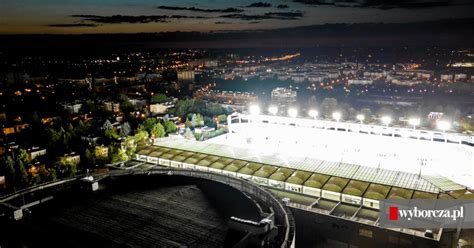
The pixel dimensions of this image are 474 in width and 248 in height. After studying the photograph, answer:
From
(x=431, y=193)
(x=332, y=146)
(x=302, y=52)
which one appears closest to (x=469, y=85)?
(x=332, y=146)

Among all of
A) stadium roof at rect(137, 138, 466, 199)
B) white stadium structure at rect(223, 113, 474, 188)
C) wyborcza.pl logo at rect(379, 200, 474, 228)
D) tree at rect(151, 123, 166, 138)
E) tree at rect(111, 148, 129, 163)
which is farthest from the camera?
tree at rect(151, 123, 166, 138)

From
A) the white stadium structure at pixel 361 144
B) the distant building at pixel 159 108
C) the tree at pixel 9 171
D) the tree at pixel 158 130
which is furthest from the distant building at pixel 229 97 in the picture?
the tree at pixel 9 171

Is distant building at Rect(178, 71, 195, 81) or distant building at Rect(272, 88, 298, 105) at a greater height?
distant building at Rect(272, 88, 298, 105)

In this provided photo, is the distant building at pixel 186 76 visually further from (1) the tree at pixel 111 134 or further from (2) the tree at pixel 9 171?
(2) the tree at pixel 9 171

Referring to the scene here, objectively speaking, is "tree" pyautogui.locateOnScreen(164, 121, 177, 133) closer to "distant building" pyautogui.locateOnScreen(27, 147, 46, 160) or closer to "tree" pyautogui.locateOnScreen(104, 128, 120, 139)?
"tree" pyautogui.locateOnScreen(104, 128, 120, 139)

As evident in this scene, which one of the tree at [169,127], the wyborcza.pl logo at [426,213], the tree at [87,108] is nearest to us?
the wyborcza.pl logo at [426,213]

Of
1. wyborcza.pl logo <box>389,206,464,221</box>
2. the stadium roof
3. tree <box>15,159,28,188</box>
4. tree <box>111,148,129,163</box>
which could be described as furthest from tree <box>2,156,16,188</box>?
wyborcza.pl logo <box>389,206,464,221</box>

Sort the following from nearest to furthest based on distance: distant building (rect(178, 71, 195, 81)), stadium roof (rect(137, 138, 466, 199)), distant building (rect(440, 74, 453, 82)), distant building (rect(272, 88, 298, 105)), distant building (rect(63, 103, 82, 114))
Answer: stadium roof (rect(137, 138, 466, 199))
distant building (rect(63, 103, 82, 114))
distant building (rect(272, 88, 298, 105))
distant building (rect(440, 74, 453, 82))
distant building (rect(178, 71, 195, 81))

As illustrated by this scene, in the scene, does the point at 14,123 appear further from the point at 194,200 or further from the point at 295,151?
the point at 194,200
